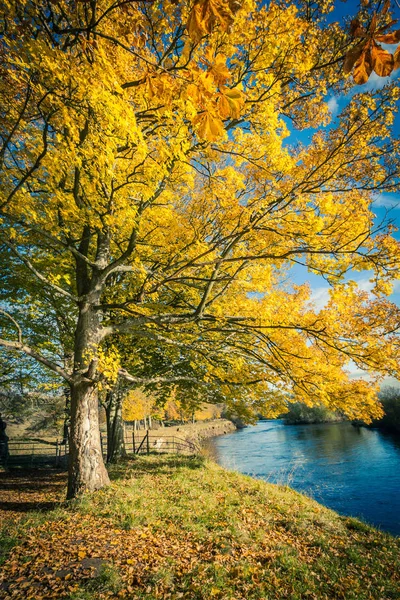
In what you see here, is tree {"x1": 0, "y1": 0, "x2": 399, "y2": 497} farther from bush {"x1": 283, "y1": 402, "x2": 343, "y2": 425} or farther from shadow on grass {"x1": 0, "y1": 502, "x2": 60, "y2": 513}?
bush {"x1": 283, "y1": 402, "x2": 343, "y2": 425}

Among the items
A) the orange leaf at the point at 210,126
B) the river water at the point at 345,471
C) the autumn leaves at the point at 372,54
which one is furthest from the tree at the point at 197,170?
the river water at the point at 345,471

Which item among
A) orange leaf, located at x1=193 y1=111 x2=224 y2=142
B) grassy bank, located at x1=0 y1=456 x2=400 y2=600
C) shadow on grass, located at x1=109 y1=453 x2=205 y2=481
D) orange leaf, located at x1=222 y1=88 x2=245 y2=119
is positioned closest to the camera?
orange leaf, located at x1=222 y1=88 x2=245 y2=119

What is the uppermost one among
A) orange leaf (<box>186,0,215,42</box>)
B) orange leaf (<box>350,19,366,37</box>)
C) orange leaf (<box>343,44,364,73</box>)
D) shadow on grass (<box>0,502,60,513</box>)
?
orange leaf (<box>186,0,215,42</box>)

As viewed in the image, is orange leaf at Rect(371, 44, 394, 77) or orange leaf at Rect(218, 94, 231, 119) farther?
orange leaf at Rect(218, 94, 231, 119)

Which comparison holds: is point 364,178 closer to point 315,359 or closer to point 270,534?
point 315,359

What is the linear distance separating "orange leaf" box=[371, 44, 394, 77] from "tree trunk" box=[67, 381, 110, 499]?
21.2ft

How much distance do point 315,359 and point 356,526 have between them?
3.89 metres

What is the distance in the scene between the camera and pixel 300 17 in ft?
13.8

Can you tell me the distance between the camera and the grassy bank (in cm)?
338

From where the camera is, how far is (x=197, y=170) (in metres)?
5.57

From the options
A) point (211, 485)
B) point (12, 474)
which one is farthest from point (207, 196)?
point (12, 474)

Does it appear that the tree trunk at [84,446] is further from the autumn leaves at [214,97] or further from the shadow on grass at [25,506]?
the autumn leaves at [214,97]

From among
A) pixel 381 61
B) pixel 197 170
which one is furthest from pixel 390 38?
pixel 197 170

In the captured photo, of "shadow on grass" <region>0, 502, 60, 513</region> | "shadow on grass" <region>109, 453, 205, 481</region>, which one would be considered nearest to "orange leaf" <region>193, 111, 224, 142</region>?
"shadow on grass" <region>0, 502, 60, 513</region>
